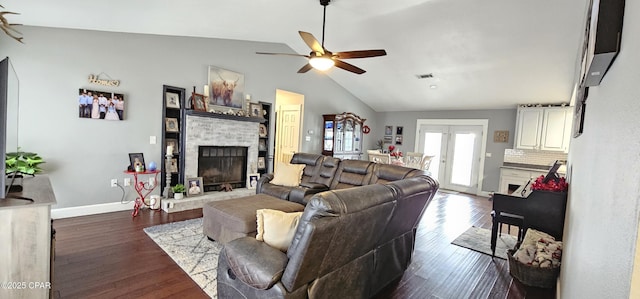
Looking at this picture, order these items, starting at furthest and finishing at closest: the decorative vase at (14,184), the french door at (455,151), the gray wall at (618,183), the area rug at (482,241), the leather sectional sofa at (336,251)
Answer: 1. the french door at (455,151)
2. the area rug at (482,241)
3. the decorative vase at (14,184)
4. the leather sectional sofa at (336,251)
5. the gray wall at (618,183)

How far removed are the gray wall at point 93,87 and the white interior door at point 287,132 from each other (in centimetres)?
201

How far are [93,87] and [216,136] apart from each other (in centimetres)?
193

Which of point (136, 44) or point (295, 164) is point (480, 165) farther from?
point (136, 44)

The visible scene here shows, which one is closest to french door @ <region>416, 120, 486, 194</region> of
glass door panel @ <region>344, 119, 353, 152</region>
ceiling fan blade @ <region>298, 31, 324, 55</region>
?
glass door panel @ <region>344, 119, 353, 152</region>

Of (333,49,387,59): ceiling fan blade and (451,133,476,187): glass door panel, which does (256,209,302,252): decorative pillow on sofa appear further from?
(451,133,476,187): glass door panel

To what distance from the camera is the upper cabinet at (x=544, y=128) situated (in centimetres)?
595

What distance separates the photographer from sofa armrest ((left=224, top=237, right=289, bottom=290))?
1603 mm

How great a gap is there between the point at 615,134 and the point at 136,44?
5.33 metres

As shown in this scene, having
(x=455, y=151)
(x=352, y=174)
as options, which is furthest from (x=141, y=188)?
(x=455, y=151)

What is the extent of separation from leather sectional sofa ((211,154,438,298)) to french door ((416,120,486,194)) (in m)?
5.40

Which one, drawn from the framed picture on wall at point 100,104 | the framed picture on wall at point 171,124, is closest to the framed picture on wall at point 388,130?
the framed picture on wall at point 171,124

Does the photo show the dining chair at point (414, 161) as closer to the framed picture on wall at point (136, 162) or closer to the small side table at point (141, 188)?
the small side table at point (141, 188)

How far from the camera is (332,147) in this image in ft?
24.2

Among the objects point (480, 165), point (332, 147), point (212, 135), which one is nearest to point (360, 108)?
point (332, 147)
